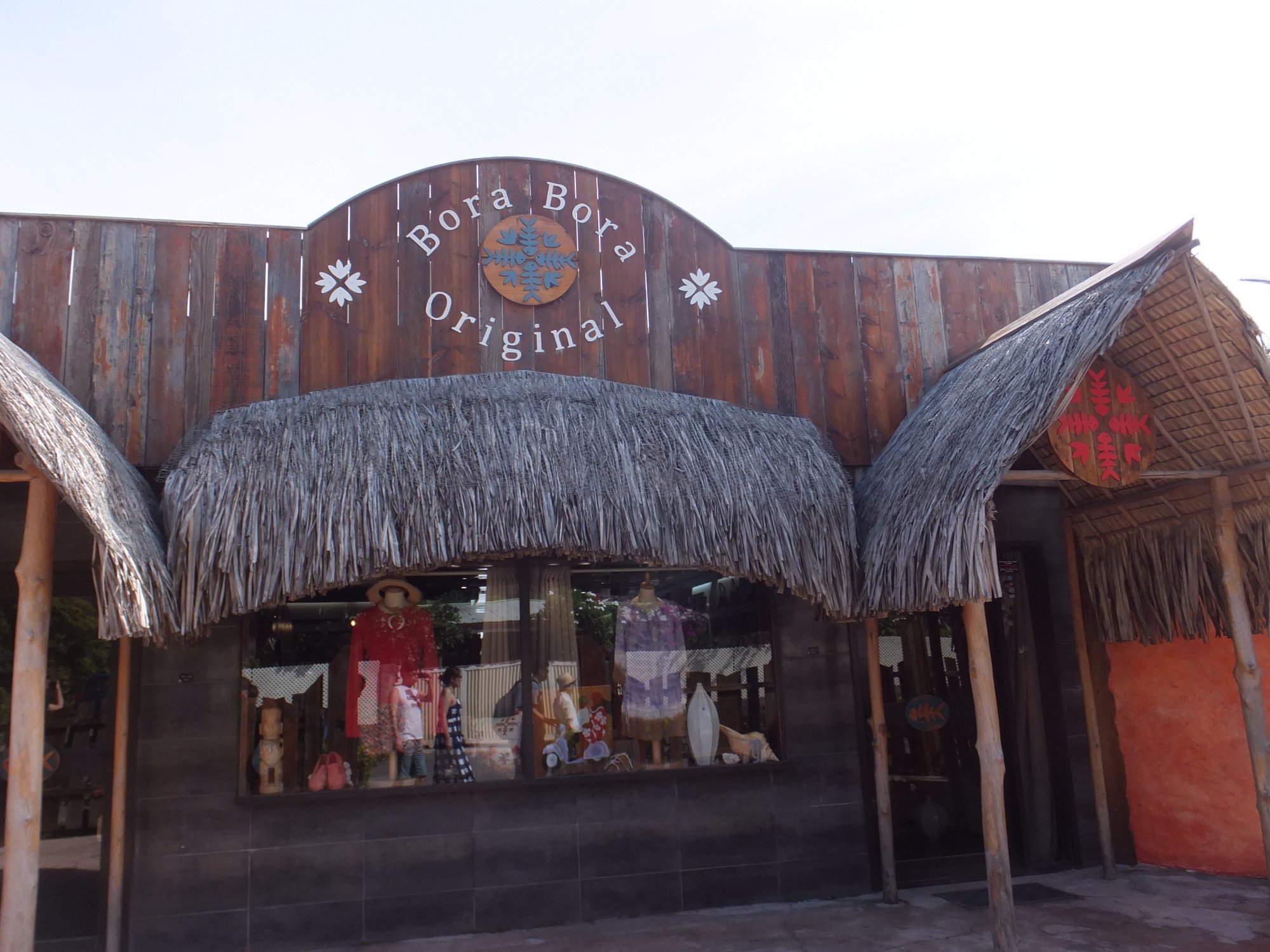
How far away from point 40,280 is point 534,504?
3.31 metres

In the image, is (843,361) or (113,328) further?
(843,361)

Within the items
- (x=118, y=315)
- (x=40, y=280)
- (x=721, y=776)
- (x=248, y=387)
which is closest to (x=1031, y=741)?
(x=721, y=776)

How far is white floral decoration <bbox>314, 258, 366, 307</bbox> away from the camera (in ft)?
19.5

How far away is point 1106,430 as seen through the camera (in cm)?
528

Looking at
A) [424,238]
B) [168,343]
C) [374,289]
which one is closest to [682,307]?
[424,238]

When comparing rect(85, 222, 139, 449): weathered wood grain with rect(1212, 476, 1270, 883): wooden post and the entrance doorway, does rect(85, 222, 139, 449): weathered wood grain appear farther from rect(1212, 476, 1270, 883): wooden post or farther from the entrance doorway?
rect(1212, 476, 1270, 883): wooden post

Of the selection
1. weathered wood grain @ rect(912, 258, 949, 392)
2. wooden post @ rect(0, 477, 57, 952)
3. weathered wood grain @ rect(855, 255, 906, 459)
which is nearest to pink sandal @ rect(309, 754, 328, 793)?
wooden post @ rect(0, 477, 57, 952)

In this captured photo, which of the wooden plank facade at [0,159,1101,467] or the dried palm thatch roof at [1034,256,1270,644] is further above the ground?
the wooden plank facade at [0,159,1101,467]

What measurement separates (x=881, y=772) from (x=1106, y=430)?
7.89 feet

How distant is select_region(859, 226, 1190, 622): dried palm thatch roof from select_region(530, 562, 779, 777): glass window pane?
3.49 ft

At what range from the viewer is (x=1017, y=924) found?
5.15 m

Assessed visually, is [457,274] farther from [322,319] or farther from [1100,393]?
[1100,393]

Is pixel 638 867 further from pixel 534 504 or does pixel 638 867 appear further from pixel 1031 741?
pixel 1031 741

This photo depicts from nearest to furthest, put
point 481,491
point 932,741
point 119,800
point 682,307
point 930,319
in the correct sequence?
point 481,491 → point 119,800 → point 682,307 → point 932,741 → point 930,319
